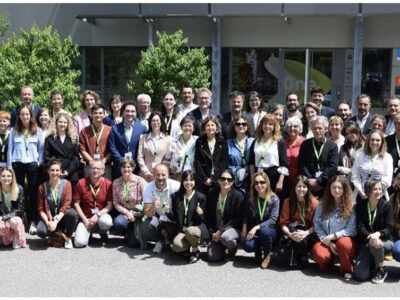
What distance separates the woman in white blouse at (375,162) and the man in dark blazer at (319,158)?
0.38 meters

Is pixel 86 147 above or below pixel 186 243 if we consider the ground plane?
above

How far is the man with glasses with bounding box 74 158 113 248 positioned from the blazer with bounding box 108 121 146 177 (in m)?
0.37

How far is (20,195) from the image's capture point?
23.6ft

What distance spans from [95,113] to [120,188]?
1.29 m

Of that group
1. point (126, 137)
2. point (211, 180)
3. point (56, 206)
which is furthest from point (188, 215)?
point (56, 206)

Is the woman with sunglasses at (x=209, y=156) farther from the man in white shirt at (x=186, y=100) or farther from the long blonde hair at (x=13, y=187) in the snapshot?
the long blonde hair at (x=13, y=187)

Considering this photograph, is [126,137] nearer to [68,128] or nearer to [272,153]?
[68,128]

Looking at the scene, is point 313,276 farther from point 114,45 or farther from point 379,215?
point 114,45

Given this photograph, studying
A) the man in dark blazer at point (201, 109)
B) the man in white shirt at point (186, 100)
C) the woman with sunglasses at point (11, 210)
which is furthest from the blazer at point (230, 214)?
the woman with sunglasses at point (11, 210)

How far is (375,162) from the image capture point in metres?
6.51

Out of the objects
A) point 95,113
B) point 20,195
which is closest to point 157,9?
point 95,113

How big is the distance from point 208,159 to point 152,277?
2.00 metres

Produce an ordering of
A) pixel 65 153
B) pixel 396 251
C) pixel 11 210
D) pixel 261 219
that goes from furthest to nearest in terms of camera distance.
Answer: pixel 65 153
pixel 11 210
pixel 261 219
pixel 396 251

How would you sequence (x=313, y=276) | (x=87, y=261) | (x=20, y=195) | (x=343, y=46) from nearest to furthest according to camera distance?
(x=313, y=276)
(x=87, y=261)
(x=20, y=195)
(x=343, y=46)
